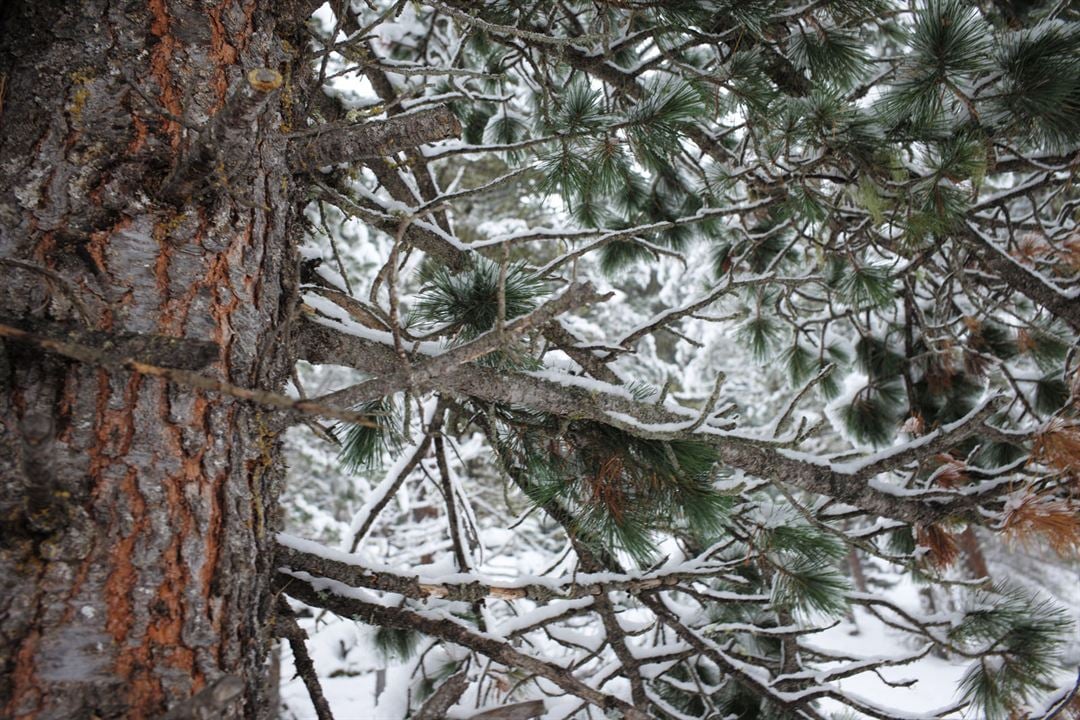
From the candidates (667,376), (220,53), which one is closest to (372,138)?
(220,53)

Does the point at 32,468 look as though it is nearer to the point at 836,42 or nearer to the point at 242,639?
the point at 242,639

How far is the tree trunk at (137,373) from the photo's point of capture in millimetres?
979

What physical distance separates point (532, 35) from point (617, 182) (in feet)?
4.64

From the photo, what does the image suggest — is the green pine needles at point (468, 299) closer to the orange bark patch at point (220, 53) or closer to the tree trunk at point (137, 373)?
the tree trunk at point (137, 373)

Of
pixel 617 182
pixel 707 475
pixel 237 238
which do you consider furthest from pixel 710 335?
pixel 237 238

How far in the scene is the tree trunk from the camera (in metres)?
0.98

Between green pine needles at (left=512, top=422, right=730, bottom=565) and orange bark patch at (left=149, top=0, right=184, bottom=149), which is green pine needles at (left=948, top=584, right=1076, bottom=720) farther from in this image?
orange bark patch at (left=149, top=0, right=184, bottom=149)

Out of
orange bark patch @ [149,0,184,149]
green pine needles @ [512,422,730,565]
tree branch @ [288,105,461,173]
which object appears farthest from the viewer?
green pine needles @ [512,422,730,565]

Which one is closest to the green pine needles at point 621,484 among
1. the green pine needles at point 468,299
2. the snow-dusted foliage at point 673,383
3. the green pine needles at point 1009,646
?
the snow-dusted foliage at point 673,383

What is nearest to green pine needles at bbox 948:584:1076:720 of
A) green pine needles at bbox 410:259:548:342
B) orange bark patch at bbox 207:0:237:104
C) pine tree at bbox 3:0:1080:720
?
pine tree at bbox 3:0:1080:720

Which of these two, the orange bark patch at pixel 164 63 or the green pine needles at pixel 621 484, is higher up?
the orange bark patch at pixel 164 63

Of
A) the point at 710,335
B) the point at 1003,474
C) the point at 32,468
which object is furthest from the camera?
the point at 710,335

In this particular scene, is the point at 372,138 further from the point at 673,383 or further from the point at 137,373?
the point at 673,383

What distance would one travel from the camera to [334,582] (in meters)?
1.70
